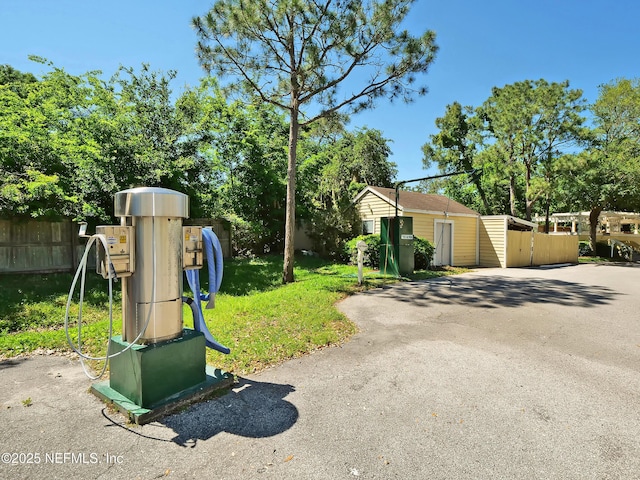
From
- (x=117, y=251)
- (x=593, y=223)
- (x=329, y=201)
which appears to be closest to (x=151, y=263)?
(x=117, y=251)

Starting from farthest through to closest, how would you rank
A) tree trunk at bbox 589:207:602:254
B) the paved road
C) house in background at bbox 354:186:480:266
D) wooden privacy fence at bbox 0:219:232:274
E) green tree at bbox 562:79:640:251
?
tree trunk at bbox 589:207:602:254, green tree at bbox 562:79:640:251, house in background at bbox 354:186:480:266, wooden privacy fence at bbox 0:219:232:274, the paved road

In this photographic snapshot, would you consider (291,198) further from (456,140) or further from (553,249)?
(456,140)

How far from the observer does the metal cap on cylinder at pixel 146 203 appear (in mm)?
2807

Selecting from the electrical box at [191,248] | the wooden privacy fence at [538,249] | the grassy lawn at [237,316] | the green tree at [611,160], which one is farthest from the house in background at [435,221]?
the electrical box at [191,248]

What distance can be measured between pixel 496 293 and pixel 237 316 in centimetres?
636

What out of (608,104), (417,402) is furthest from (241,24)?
(608,104)

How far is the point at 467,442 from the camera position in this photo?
2.46 metres

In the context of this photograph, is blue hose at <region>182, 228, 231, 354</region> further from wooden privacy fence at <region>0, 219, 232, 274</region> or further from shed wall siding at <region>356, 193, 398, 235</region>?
shed wall siding at <region>356, 193, 398, 235</region>

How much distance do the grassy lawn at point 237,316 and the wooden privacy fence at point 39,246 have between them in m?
0.40

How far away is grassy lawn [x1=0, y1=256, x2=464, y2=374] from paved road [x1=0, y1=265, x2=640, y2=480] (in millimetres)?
452

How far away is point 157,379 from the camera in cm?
281

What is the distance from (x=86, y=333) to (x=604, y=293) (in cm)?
1152

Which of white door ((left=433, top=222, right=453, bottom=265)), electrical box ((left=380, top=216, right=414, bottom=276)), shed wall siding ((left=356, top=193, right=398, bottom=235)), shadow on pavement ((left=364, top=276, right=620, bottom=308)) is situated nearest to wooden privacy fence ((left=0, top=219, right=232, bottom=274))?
shadow on pavement ((left=364, top=276, right=620, bottom=308))

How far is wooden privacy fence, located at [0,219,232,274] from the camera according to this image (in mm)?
8273
